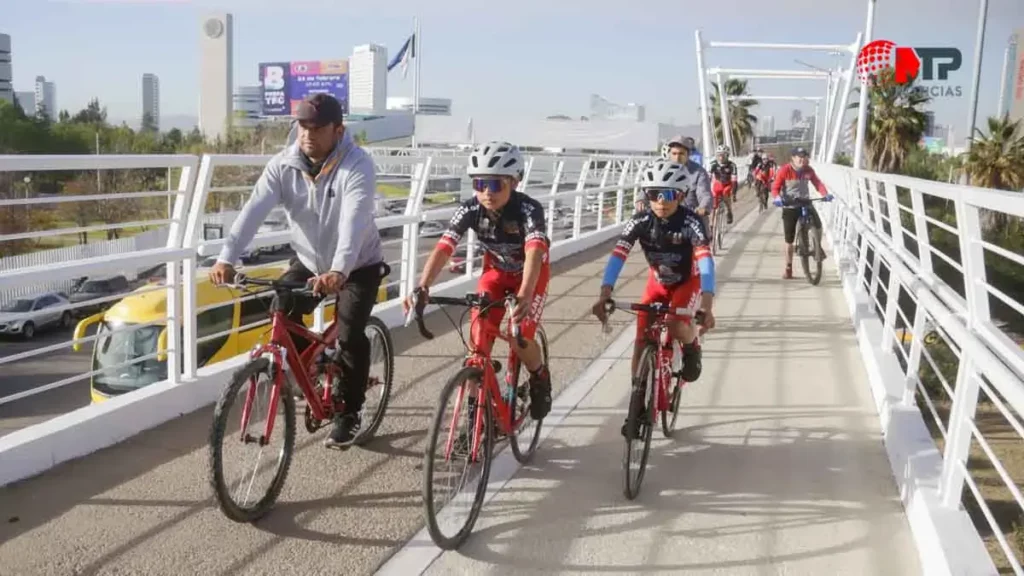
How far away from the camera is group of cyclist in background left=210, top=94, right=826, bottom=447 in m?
4.64

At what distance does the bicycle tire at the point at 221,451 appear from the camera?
4055 mm

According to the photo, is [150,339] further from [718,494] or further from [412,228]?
[718,494]

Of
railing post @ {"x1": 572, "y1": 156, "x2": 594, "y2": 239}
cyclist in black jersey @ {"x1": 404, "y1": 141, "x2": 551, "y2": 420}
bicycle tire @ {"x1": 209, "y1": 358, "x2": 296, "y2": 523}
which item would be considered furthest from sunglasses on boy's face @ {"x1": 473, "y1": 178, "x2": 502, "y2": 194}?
railing post @ {"x1": 572, "y1": 156, "x2": 594, "y2": 239}

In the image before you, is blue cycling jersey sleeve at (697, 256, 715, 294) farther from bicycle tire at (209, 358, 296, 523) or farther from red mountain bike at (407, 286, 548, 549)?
bicycle tire at (209, 358, 296, 523)

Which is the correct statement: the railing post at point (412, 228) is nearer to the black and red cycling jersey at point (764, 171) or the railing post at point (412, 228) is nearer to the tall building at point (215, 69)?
the black and red cycling jersey at point (764, 171)

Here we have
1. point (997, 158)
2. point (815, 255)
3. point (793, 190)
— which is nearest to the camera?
point (815, 255)

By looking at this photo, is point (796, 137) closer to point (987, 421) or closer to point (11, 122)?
point (11, 122)

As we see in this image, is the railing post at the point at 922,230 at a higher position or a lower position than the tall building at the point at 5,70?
lower

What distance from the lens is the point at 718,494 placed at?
5070mm

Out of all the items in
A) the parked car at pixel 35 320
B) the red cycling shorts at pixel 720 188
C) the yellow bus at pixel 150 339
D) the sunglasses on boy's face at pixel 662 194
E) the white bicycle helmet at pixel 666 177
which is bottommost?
the parked car at pixel 35 320

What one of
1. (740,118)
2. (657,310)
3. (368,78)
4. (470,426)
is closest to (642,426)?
(657,310)

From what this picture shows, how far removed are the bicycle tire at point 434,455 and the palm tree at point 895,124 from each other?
54.2 meters

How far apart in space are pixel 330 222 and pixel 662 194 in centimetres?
188

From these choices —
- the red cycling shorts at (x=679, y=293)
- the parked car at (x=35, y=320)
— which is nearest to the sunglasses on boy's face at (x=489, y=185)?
the red cycling shorts at (x=679, y=293)
